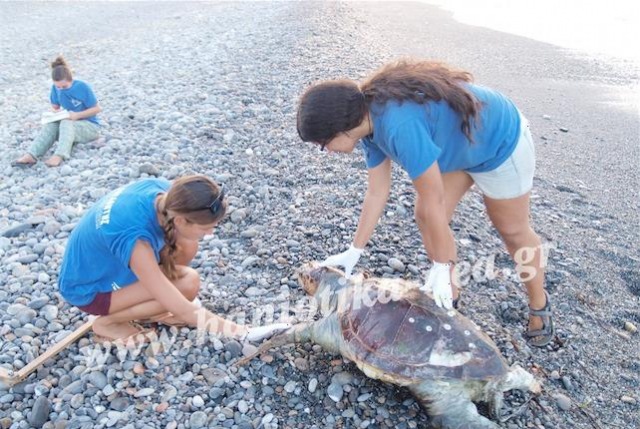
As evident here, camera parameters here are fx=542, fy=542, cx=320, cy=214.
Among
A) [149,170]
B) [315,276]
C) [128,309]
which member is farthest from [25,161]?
[315,276]

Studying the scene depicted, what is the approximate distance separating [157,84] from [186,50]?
7.78 ft

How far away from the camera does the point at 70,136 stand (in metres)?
5.39

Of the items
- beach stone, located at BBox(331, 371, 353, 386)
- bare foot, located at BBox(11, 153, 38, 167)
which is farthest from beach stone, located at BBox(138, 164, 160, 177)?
beach stone, located at BBox(331, 371, 353, 386)

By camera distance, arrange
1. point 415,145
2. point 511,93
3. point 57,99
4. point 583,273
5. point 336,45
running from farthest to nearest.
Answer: point 336,45, point 511,93, point 57,99, point 583,273, point 415,145

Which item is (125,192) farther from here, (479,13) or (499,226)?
(479,13)

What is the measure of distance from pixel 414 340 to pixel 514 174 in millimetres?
943

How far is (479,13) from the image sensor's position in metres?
15.3

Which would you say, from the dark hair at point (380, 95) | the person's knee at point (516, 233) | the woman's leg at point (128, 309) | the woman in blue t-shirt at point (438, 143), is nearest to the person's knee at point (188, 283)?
the woman's leg at point (128, 309)

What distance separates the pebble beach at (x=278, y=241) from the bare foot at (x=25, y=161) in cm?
7

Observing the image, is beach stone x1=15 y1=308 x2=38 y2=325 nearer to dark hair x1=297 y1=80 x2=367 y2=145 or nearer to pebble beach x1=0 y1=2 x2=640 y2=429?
pebble beach x1=0 y1=2 x2=640 y2=429

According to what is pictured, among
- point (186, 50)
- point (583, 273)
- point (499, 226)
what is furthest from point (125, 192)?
point (186, 50)

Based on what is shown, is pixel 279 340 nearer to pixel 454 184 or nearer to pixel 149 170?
pixel 454 184

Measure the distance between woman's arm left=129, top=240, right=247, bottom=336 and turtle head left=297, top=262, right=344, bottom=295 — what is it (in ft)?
1.95

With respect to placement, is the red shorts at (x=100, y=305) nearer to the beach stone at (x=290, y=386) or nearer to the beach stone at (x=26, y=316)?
the beach stone at (x=26, y=316)
